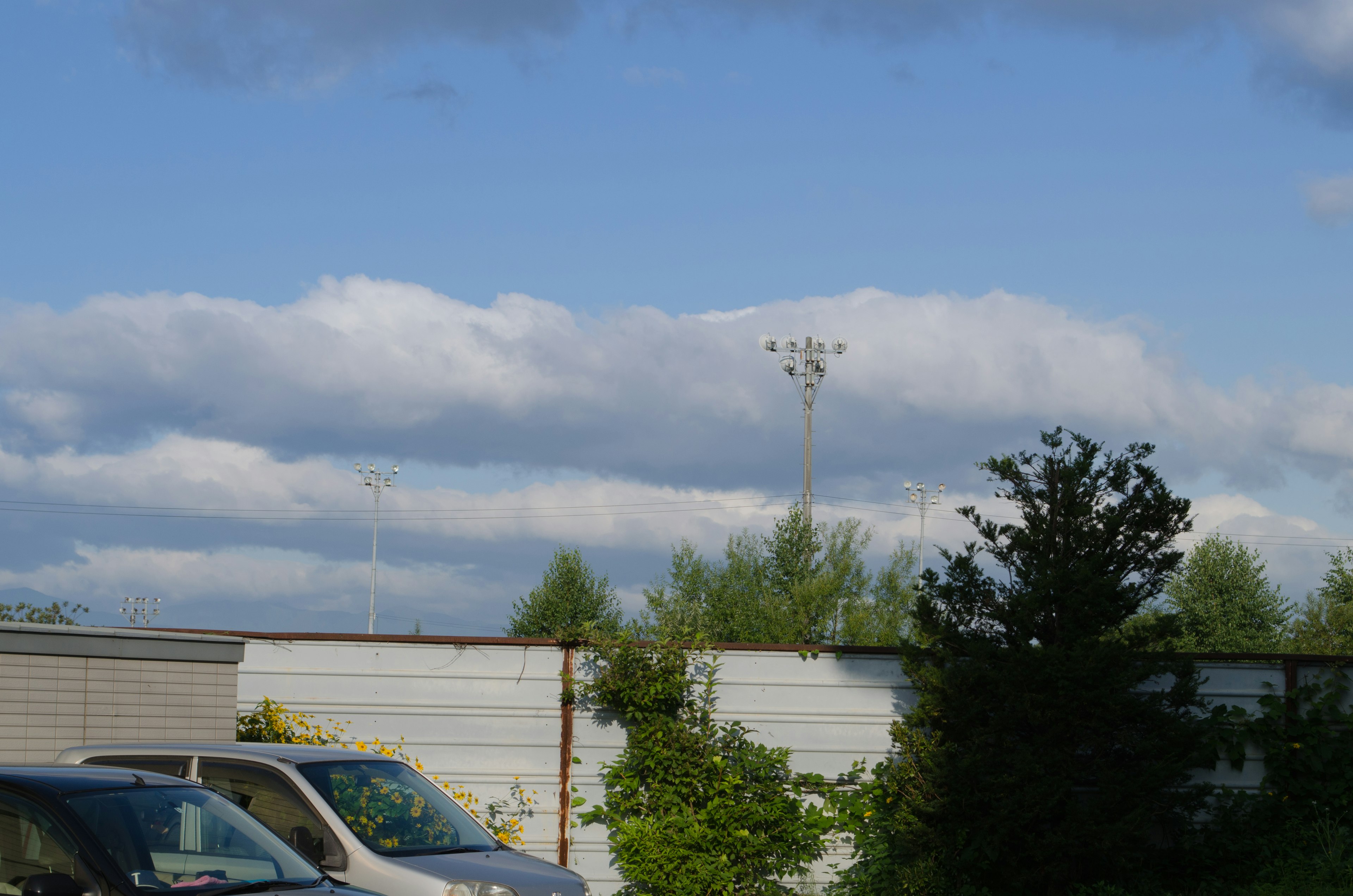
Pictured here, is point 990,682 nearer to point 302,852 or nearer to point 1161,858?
point 1161,858

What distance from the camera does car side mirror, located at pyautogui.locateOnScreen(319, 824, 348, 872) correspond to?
6699mm

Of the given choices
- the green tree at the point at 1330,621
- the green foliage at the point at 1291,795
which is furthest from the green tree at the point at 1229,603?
the green foliage at the point at 1291,795

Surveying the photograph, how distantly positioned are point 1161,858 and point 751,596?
103 ft

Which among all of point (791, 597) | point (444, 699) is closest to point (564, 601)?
A: point (791, 597)

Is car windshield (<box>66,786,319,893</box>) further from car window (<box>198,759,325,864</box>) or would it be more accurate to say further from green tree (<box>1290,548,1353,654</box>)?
green tree (<box>1290,548,1353,654</box>)

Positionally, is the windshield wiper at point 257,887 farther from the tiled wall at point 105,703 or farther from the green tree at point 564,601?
the green tree at point 564,601

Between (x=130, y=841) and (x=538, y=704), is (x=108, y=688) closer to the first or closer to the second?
(x=538, y=704)

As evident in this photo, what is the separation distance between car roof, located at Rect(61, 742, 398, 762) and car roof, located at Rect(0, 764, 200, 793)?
166 cm

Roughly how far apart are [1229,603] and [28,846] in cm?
3608

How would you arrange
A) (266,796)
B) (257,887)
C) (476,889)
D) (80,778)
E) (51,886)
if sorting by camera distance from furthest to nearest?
(266,796) → (476,889) → (80,778) → (257,887) → (51,886)

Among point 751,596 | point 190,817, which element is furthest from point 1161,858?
point 751,596

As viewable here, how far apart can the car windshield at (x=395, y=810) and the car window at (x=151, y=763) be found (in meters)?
0.78

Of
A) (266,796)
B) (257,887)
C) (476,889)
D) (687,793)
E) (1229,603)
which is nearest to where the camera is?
(257,887)

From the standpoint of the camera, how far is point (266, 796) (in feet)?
23.2
